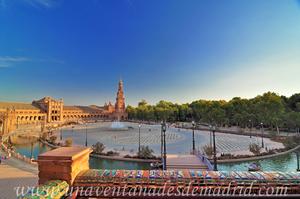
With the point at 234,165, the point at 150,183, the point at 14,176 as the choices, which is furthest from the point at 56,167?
the point at 234,165

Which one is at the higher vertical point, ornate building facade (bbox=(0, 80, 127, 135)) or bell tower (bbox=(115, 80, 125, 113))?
bell tower (bbox=(115, 80, 125, 113))

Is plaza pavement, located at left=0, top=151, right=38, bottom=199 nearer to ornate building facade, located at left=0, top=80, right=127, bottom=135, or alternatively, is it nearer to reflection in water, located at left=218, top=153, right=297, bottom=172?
reflection in water, located at left=218, top=153, right=297, bottom=172

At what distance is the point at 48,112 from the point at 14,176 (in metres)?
74.6

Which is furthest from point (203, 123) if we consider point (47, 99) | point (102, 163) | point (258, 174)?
point (47, 99)

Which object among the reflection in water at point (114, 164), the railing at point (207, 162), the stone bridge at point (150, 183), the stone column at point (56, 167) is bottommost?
the reflection in water at point (114, 164)

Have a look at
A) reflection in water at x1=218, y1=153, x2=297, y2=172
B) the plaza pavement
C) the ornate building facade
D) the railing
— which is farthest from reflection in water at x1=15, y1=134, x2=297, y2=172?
the ornate building facade

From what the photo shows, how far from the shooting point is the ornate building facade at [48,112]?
5351 centimetres

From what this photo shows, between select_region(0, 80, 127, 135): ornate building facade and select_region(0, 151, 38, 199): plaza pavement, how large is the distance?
1279 inches

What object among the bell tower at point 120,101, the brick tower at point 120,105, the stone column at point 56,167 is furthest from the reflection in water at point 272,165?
the bell tower at point 120,101

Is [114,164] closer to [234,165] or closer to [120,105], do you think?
[234,165]

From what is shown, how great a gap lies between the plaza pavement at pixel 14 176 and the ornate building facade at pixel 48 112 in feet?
107

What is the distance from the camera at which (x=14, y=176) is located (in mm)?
12422

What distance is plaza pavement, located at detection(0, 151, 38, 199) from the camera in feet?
32.3

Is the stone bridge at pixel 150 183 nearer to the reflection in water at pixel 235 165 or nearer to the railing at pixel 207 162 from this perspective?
the railing at pixel 207 162
